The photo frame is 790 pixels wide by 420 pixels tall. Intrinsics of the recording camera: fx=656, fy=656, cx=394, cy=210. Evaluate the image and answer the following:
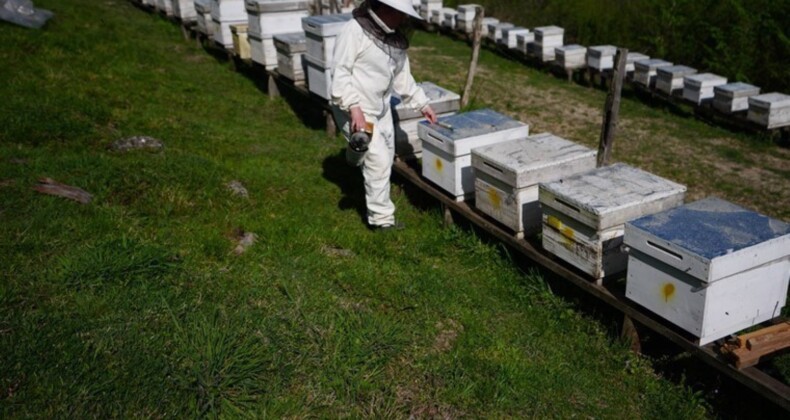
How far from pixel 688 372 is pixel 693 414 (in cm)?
38

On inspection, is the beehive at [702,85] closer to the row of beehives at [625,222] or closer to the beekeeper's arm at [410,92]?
the row of beehives at [625,222]

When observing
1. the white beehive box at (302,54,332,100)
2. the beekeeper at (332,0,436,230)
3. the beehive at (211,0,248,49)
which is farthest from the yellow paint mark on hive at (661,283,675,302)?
the beehive at (211,0,248,49)

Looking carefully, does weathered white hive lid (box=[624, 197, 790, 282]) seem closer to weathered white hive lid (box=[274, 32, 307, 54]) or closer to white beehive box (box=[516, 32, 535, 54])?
weathered white hive lid (box=[274, 32, 307, 54])

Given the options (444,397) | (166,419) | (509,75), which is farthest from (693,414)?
(509,75)

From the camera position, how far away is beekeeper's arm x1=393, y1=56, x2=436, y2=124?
5.23 meters

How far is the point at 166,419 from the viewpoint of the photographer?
3.11 m

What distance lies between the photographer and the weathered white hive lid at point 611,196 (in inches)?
148

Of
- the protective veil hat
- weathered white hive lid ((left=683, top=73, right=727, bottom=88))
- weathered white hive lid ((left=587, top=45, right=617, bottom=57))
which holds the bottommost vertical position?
weathered white hive lid ((left=683, top=73, right=727, bottom=88))

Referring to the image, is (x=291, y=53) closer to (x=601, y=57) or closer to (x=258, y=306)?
(x=258, y=306)

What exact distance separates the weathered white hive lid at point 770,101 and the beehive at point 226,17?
7302 mm

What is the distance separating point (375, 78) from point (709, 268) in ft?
8.86

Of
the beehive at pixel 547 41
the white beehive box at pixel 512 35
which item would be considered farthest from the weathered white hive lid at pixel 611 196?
the white beehive box at pixel 512 35

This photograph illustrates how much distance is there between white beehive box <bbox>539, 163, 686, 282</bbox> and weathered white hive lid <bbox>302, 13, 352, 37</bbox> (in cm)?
371

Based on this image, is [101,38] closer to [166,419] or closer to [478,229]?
[478,229]
